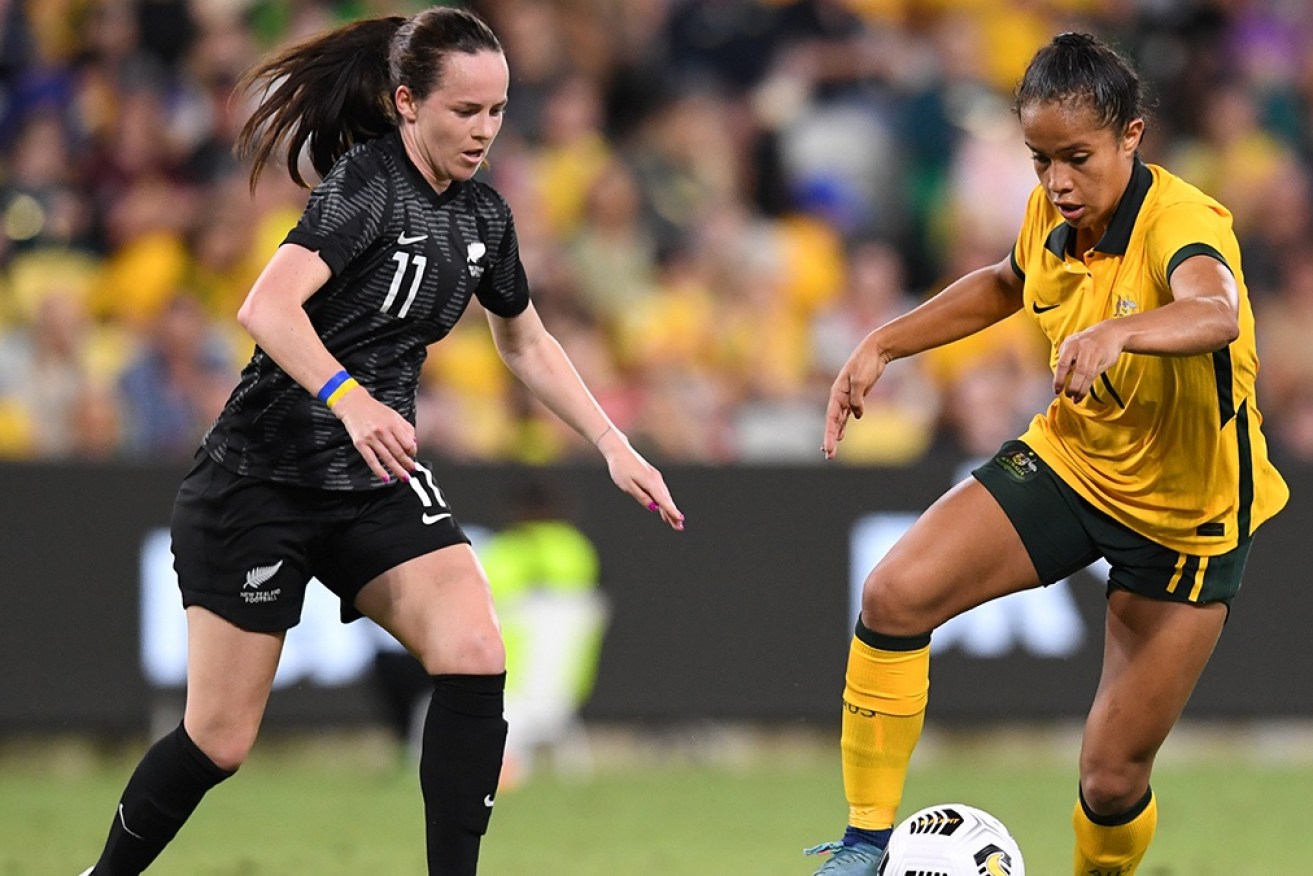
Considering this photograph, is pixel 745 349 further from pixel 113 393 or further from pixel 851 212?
pixel 113 393

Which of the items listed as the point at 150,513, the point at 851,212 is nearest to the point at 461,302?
the point at 150,513

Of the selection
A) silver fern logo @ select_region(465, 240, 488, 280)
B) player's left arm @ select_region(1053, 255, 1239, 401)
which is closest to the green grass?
silver fern logo @ select_region(465, 240, 488, 280)

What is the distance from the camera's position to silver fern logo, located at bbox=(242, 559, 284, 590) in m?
5.06

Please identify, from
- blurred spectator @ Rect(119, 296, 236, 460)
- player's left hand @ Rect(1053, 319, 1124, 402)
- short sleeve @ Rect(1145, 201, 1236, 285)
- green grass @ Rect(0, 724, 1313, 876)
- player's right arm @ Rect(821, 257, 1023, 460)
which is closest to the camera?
player's left hand @ Rect(1053, 319, 1124, 402)

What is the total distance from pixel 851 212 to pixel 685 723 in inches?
162

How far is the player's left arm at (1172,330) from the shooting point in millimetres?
4281

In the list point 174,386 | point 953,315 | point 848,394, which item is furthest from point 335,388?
point 174,386

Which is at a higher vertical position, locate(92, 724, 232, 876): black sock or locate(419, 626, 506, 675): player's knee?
locate(419, 626, 506, 675): player's knee

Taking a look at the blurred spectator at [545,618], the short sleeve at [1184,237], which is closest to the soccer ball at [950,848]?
the short sleeve at [1184,237]

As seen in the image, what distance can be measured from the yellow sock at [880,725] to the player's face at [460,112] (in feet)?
5.26

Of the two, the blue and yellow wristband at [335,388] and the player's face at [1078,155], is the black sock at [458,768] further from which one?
the player's face at [1078,155]

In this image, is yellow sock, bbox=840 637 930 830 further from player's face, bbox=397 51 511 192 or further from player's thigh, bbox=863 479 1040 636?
player's face, bbox=397 51 511 192

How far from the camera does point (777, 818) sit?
8.61m

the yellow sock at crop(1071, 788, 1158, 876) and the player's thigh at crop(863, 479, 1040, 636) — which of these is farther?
the yellow sock at crop(1071, 788, 1158, 876)
